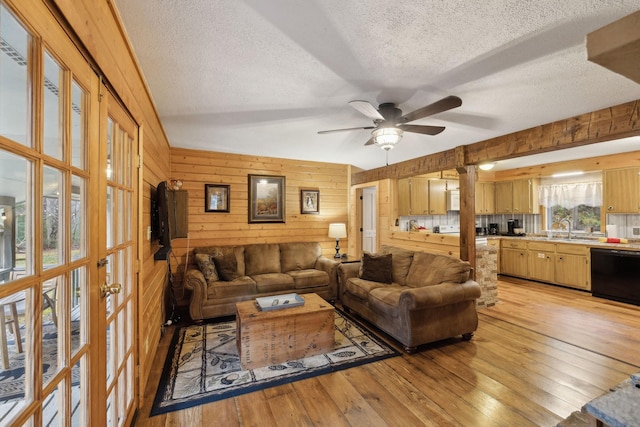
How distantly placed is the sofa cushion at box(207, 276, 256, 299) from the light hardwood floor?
0.75 meters

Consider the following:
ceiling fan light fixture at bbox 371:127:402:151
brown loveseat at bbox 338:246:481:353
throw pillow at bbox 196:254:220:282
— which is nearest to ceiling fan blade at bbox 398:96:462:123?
ceiling fan light fixture at bbox 371:127:402:151

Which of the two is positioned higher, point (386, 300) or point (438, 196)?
point (438, 196)

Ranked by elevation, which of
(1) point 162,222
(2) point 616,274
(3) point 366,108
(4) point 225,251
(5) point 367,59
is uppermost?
(5) point 367,59

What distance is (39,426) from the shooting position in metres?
0.84

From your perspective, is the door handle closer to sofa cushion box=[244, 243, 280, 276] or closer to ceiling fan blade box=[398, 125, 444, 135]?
ceiling fan blade box=[398, 125, 444, 135]

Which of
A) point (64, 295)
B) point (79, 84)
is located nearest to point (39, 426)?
point (64, 295)

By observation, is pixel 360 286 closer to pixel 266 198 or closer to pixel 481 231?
pixel 266 198

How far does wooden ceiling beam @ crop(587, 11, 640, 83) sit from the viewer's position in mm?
447

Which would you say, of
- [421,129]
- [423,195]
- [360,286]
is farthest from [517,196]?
[421,129]

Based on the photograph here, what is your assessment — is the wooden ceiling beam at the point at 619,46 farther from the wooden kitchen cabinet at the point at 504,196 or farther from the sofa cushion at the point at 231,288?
the wooden kitchen cabinet at the point at 504,196

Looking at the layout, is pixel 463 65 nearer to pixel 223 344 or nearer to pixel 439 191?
pixel 223 344

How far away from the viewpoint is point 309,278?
4340 millimetres

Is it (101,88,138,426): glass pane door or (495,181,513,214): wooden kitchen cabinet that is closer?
(101,88,138,426): glass pane door

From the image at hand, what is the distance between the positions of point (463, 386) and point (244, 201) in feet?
12.8
